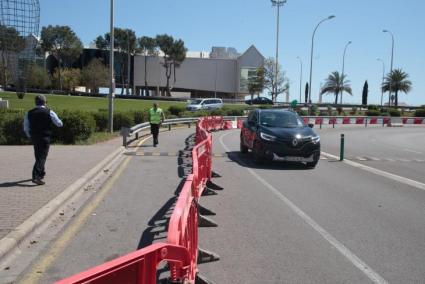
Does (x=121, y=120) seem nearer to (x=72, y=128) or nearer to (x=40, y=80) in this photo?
(x=72, y=128)

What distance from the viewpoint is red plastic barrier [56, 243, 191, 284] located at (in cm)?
290

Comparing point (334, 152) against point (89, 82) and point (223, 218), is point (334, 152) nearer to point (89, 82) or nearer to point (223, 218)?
point (223, 218)

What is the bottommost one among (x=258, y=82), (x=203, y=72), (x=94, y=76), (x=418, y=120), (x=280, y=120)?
(x=418, y=120)

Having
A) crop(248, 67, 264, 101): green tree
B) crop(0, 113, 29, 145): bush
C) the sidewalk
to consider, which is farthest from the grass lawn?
crop(248, 67, 264, 101): green tree

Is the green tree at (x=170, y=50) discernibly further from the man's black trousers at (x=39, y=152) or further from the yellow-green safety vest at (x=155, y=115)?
the man's black trousers at (x=39, y=152)

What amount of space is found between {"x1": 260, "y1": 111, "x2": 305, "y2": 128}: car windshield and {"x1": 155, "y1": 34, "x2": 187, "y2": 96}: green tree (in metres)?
102

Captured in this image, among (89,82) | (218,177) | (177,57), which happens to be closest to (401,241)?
(218,177)

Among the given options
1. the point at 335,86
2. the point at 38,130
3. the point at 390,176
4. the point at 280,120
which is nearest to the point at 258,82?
the point at 335,86

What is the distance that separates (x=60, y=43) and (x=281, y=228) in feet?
365

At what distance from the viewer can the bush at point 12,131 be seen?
18.9 meters

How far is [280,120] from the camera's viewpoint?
642 inches

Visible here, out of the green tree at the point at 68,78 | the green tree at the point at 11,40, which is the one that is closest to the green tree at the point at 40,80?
the green tree at the point at 68,78

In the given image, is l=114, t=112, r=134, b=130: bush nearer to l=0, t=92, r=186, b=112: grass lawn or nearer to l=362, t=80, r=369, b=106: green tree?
l=0, t=92, r=186, b=112: grass lawn

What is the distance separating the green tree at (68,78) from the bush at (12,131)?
91451mm
